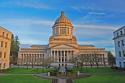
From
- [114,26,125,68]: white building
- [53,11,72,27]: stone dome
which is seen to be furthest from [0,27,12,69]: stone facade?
[53,11,72,27]: stone dome

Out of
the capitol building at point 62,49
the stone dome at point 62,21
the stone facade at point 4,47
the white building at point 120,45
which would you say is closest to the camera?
the stone facade at point 4,47

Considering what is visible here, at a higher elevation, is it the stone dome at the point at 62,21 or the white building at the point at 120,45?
the stone dome at the point at 62,21

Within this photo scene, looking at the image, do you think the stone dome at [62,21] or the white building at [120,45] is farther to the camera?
the stone dome at [62,21]

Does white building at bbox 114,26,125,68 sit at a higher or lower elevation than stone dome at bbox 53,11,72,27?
lower

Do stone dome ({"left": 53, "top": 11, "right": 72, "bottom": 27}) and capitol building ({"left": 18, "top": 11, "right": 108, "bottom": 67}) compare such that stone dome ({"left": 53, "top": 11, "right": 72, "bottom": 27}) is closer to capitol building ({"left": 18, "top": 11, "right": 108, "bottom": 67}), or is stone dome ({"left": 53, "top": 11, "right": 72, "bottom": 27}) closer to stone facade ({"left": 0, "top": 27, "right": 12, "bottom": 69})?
capitol building ({"left": 18, "top": 11, "right": 108, "bottom": 67})

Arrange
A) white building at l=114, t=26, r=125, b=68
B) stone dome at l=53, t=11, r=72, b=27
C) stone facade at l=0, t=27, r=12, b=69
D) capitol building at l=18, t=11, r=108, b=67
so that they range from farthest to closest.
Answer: stone dome at l=53, t=11, r=72, b=27 < capitol building at l=18, t=11, r=108, b=67 < white building at l=114, t=26, r=125, b=68 < stone facade at l=0, t=27, r=12, b=69

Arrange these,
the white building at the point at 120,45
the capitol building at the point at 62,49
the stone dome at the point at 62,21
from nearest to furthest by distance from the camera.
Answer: the white building at the point at 120,45
the capitol building at the point at 62,49
the stone dome at the point at 62,21

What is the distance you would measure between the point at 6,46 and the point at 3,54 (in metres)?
4.10

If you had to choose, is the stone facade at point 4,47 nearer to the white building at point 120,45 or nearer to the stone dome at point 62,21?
the white building at point 120,45

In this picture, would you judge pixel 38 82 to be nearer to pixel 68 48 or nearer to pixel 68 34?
pixel 68 48

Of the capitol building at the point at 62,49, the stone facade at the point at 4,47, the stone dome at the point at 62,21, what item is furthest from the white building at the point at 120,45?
the stone dome at the point at 62,21

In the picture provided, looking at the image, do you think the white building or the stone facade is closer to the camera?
the stone facade

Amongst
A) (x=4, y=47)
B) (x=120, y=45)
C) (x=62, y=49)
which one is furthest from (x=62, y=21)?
(x=4, y=47)

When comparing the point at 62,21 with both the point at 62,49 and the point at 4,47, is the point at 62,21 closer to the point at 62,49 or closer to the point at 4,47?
the point at 62,49
